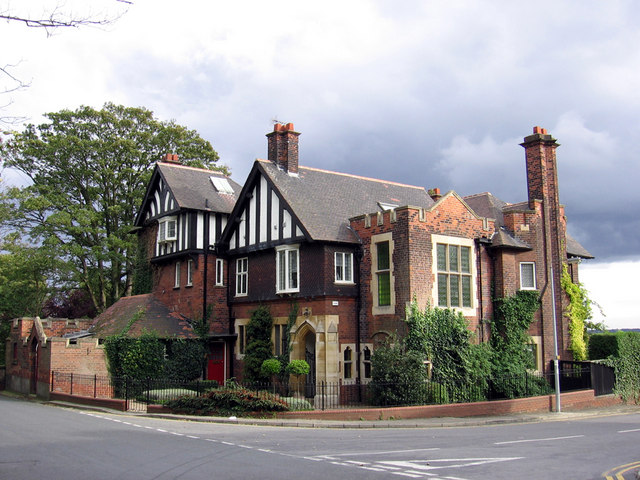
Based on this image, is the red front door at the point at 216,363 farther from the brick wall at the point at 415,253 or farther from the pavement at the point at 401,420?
the brick wall at the point at 415,253

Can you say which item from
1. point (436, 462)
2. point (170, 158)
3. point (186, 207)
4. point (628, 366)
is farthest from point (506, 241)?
point (170, 158)

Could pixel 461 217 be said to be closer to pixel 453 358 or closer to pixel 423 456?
pixel 453 358

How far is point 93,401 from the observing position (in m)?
24.1

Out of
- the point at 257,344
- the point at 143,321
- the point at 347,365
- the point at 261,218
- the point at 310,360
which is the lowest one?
the point at 347,365

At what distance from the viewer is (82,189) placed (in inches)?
1580

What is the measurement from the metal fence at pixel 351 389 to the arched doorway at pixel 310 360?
62 mm

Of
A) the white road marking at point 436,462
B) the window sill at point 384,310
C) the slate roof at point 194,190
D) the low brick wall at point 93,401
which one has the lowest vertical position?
the low brick wall at point 93,401

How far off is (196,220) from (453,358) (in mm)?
14340

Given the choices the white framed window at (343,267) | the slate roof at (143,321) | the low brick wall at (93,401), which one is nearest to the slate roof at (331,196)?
the white framed window at (343,267)

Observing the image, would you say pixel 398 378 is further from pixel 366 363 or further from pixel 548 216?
pixel 548 216

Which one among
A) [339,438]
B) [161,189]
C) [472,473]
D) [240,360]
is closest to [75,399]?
[240,360]

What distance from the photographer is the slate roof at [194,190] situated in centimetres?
3101

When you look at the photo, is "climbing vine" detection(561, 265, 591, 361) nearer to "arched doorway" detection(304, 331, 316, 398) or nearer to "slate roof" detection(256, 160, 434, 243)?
"slate roof" detection(256, 160, 434, 243)

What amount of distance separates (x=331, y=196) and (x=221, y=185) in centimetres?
850
